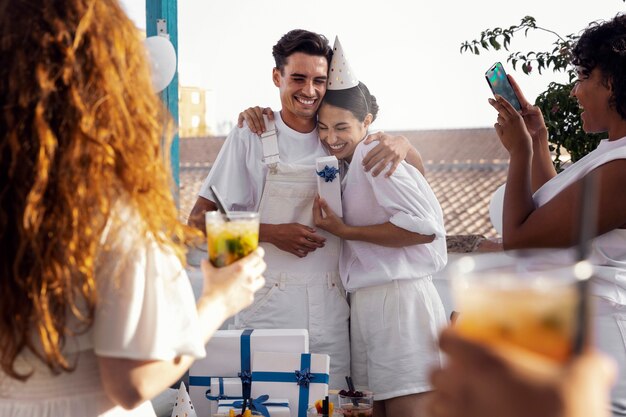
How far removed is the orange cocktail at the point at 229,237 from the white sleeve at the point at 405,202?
1357 mm

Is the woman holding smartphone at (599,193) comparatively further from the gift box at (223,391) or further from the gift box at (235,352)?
the gift box at (223,391)

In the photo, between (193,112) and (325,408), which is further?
(193,112)

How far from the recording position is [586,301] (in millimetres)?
651

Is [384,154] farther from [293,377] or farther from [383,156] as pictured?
[293,377]

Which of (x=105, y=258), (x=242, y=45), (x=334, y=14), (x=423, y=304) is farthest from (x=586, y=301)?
(x=242, y=45)

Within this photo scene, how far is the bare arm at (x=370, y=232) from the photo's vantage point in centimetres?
291

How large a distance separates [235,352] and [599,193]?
133 cm

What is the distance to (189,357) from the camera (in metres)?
1.34

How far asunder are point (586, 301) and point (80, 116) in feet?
2.71

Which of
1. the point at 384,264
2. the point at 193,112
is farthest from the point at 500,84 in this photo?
the point at 193,112

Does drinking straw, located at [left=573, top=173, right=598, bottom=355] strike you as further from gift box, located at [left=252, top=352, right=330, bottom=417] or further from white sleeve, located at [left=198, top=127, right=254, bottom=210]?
white sleeve, located at [left=198, top=127, right=254, bottom=210]

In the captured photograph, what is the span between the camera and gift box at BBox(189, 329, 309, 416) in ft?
8.94

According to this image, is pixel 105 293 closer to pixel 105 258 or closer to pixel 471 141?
pixel 105 258

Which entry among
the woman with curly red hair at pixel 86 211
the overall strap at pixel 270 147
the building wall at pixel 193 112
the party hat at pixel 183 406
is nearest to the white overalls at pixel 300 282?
the overall strap at pixel 270 147
